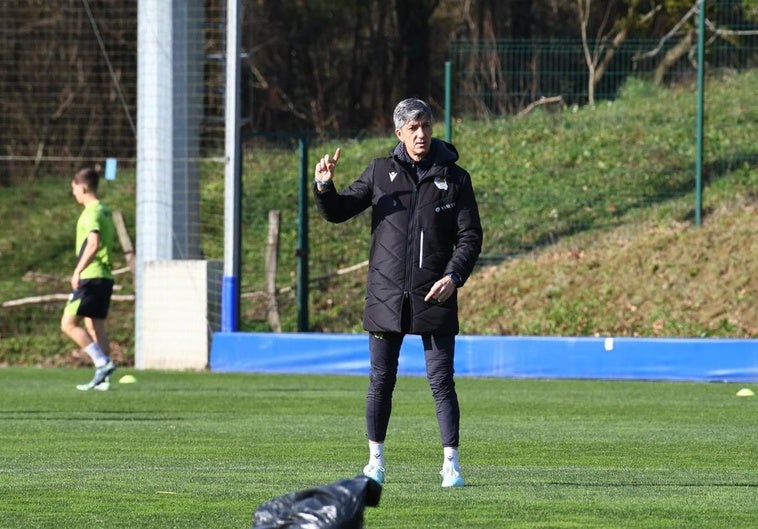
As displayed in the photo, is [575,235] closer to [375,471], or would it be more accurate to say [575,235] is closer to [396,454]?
[396,454]

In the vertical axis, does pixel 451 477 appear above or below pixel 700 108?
below

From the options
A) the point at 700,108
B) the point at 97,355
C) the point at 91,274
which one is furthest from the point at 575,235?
the point at 97,355

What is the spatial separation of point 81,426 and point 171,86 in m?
9.43

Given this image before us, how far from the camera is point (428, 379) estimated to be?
28.6 feet

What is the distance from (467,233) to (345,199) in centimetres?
70

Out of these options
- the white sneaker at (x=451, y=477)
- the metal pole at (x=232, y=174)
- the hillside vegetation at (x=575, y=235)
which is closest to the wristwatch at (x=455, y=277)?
the white sneaker at (x=451, y=477)

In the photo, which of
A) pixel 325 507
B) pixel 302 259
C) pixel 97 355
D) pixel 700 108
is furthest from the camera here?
pixel 302 259

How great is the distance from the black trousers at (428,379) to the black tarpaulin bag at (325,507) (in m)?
2.73

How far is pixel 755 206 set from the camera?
75.2ft

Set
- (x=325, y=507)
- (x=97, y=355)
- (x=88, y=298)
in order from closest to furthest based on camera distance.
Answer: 1. (x=325, y=507)
2. (x=97, y=355)
3. (x=88, y=298)

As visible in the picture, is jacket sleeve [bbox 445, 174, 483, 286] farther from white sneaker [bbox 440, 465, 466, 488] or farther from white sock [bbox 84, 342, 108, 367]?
white sock [bbox 84, 342, 108, 367]

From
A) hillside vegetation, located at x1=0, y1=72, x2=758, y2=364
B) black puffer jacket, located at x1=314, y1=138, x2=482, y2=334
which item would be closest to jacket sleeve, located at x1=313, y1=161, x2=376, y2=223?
black puffer jacket, located at x1=314, y1=138, x2=482, y2=334

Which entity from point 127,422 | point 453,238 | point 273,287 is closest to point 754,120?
point 273,287

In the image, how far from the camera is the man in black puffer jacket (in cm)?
863
